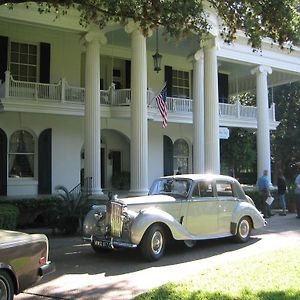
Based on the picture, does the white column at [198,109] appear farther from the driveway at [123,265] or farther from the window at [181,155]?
the driveway at [123,265]

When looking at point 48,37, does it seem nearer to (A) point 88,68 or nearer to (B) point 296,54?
(A) point 88,68

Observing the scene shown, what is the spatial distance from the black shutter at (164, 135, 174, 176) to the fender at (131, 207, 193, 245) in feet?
47.4

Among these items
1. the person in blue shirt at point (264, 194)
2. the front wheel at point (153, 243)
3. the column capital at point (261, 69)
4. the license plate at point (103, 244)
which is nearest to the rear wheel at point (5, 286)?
the license plate at point (103, 244)

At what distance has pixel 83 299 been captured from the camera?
738cm

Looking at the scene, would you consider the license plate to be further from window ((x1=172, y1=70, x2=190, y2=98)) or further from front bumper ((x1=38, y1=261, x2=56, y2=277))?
window ((x1=172, y1=70, x2=190, y2=98))

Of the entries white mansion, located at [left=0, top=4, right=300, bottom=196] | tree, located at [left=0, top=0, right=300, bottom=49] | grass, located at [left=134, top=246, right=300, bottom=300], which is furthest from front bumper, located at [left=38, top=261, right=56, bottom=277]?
white mansion, located at [left=0, top=4, right=300, bottom=196]

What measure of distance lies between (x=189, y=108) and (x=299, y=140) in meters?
19.0

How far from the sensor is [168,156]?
26.0m

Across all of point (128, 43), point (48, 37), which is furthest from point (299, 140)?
point (48, 37)

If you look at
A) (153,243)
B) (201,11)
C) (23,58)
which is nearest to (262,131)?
(23,58)

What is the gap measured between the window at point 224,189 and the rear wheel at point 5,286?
7.05 metres

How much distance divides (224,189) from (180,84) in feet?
48.1

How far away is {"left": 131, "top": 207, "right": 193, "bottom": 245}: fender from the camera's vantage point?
10094 millimetres

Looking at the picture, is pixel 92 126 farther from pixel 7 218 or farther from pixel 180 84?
pixel 180 84
